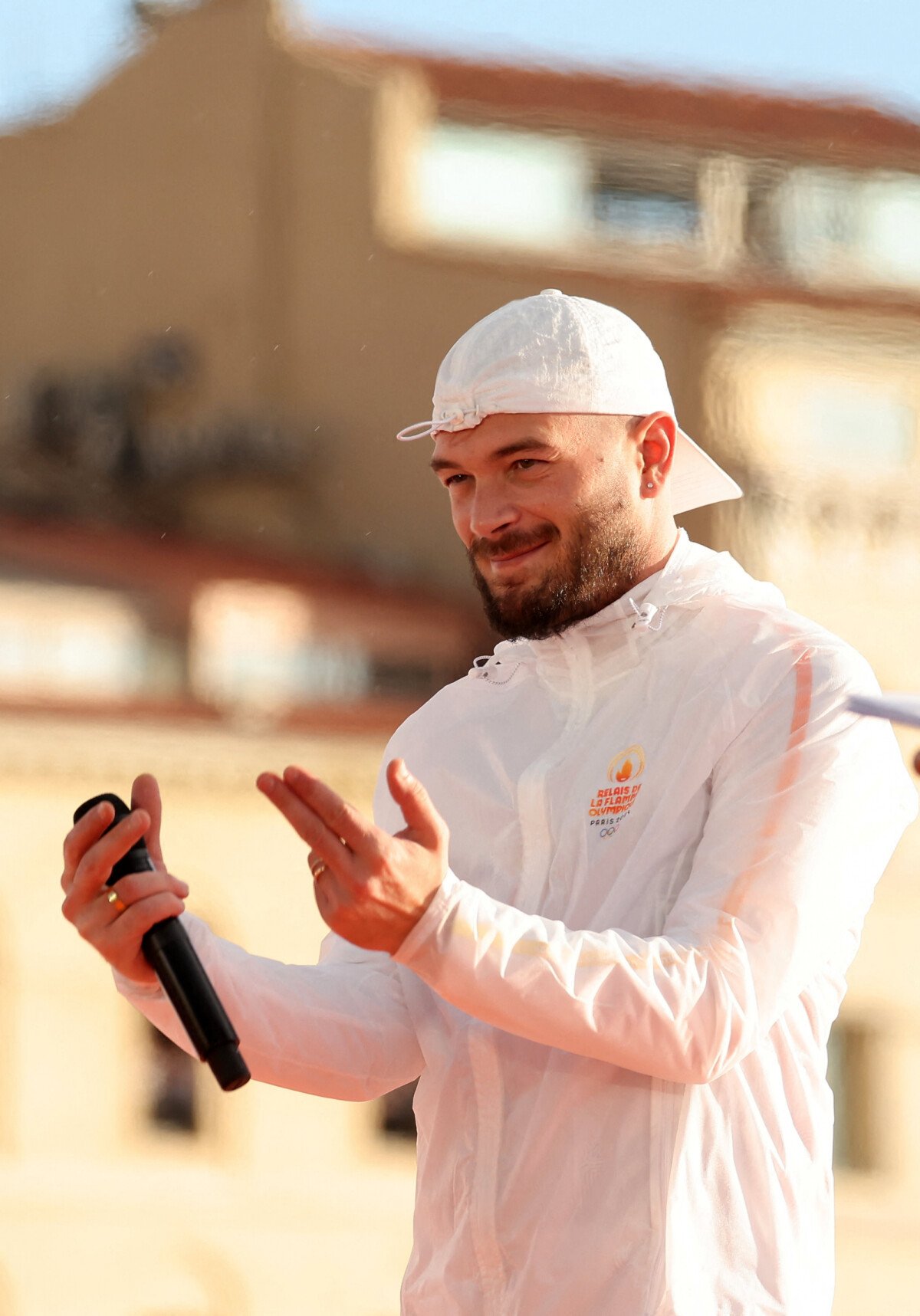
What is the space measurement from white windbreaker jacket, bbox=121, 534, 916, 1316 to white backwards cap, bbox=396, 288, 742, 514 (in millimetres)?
201

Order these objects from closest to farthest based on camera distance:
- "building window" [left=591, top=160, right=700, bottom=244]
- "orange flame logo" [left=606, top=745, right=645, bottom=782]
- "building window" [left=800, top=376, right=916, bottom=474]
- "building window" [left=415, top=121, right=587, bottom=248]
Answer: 1. "orange flame logo" [left=606, top=745, right=645, bottom=782]
2. "building window" [left=591, top=160, right=700, bottom=244]
3. "building window" [left=415, top=121, right=587, bottom=248]
4. "building window" [left=800, top=376, right=916, bottom=474]

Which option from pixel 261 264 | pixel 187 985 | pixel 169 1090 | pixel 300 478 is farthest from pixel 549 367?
pixel 261 264

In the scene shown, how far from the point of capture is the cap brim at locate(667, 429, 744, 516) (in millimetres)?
2385

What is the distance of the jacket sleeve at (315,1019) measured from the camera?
213cm

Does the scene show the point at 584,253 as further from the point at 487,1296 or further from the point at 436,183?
the point at 487,1296

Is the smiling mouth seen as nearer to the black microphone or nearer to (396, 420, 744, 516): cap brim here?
(396, 420, 744, 516): cap brim

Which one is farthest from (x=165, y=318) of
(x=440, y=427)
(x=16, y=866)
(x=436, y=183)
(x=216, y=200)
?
(x=440, y=427)

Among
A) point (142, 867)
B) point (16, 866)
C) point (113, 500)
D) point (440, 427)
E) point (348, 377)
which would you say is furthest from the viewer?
point (348, 377)

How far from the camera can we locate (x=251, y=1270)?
1079cm

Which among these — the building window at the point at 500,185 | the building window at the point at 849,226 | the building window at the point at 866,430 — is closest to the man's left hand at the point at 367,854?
the building window at the point at 849,226

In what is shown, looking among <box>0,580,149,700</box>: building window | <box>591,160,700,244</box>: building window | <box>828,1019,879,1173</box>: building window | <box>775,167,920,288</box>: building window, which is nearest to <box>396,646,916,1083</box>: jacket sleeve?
<box>0,580,149,700</box>: building window

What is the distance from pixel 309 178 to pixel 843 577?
14.2ft

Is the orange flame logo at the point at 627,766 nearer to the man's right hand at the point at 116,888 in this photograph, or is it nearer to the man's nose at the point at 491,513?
the man's nose at the point at 491,513

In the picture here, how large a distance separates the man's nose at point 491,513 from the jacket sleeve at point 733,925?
14.4 inches
